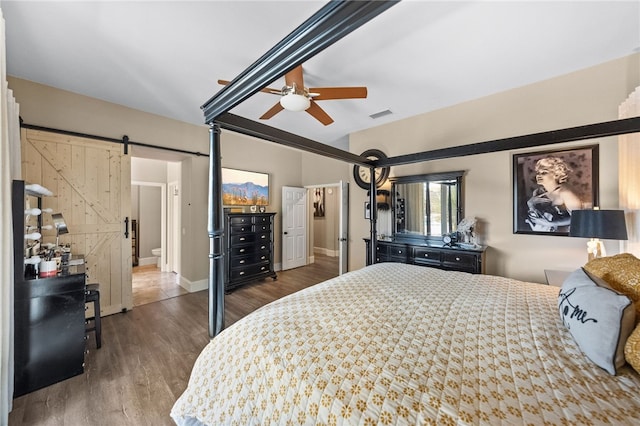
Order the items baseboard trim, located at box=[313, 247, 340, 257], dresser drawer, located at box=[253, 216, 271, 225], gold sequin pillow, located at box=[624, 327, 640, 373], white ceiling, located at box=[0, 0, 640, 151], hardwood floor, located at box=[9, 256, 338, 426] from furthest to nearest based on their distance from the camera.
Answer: baseboard trim, located at box=[313, 247, 340, 257], dresser drawer, located at box=[253, 216, 271, 225], white ceiling, located at box=[0, 0, 640, 151], hardwood floor, located at box=[9, 256, 338, 426], gold sequin pillow, located at box=[624, 327, 640, 373]

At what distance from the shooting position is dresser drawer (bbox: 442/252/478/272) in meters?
2.95

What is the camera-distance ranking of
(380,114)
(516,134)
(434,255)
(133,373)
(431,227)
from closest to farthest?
(133,373) → (516,134) → (434,255) → (431,227) → (380,114)

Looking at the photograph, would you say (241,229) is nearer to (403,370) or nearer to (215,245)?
(215,245)

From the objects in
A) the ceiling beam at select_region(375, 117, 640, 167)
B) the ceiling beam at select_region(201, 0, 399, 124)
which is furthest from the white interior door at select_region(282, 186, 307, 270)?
the ceiling beam at select_region(201, 0, 399, 124)

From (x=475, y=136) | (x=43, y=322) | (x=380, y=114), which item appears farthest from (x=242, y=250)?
(x=475, y=136)

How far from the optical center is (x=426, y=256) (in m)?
3.31

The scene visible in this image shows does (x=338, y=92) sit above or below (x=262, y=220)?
above

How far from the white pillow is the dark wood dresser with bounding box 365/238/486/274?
1.80 metres

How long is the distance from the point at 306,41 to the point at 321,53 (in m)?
1.69

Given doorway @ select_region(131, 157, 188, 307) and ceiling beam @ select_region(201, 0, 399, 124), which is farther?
doorway @ select_region(131, 157, 188, 307)

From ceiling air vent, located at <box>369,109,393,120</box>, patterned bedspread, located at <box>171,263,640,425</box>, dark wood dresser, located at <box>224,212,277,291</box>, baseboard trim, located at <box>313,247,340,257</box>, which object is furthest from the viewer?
baseboard trim, located at <box>313,247,340,257</box>

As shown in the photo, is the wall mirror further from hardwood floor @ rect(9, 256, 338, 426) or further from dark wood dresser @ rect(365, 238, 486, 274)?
hardwood floor @ rect(9, 256, 338, 426)

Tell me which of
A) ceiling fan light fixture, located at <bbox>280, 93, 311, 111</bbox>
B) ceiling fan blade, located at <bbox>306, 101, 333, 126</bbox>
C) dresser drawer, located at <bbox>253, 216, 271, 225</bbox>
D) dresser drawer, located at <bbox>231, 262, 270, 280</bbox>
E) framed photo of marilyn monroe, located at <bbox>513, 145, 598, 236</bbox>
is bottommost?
dresser drawer, located at <bbox>231, 262, 270, 280</bbox>

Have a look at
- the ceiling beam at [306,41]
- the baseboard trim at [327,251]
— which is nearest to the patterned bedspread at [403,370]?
the ceiling beam at [306,41]
